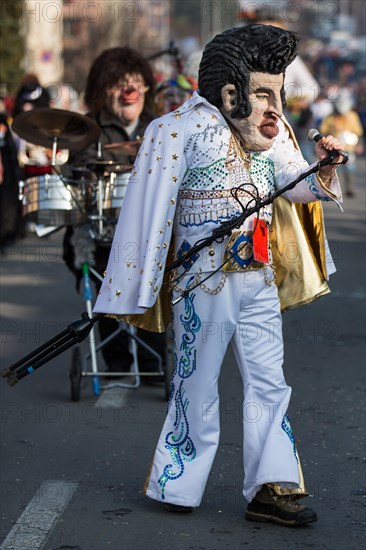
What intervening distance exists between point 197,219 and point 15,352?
4112 mm

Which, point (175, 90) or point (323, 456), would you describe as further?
point (175, 90)

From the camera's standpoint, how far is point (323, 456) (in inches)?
264

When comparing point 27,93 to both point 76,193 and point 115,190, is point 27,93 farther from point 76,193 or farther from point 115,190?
point 115,190

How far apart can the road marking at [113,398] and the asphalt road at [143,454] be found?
0.04 ft

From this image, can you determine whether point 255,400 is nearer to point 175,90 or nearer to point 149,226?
point 149,226

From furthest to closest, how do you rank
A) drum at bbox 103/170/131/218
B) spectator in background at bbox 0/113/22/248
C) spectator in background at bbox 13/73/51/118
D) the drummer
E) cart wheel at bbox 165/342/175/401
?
spectator in background at bbox 13/73/51/118 < spectator in background at bbox 0/113/22/248 < the drummer < cart wheel at bbox 165/342/175/401 < drum at bbox 103/170/131/218

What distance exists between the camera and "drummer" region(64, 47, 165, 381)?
8.12m

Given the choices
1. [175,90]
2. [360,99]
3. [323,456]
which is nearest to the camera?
[323,456]

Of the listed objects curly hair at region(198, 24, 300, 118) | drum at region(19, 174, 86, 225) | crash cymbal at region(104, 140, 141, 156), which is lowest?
drum at region(19, 174, 86, 225)

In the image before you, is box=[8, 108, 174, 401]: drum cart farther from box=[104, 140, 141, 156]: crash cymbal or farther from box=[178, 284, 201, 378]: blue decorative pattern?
box=[178, 284, 201, 378]: blue decorative pattern

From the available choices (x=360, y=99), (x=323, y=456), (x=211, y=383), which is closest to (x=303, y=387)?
(x=323, y=456)

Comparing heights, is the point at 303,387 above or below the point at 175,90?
below

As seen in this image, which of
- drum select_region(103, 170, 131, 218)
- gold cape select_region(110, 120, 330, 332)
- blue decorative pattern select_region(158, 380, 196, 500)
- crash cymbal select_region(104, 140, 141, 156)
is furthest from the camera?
crash cymbal select_region(104, 140, 141, 156)

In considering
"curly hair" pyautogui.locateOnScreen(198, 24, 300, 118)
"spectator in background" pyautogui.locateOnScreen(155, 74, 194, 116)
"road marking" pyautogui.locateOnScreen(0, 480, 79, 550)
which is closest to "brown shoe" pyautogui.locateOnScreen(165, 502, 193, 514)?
"road marking" pyautogui.locateOnScreen(0, 480, 79, 550)
